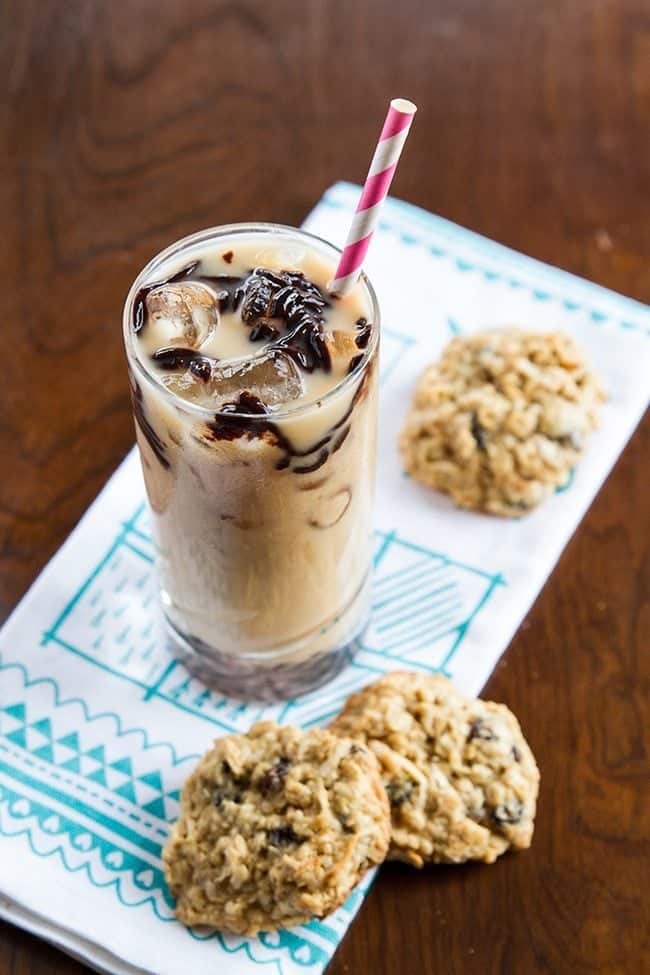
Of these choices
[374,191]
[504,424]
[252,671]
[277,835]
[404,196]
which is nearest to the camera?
[374,191]

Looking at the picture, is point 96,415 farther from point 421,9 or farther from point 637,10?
point 637,10

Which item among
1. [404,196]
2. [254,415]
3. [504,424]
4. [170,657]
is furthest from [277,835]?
[404,196]

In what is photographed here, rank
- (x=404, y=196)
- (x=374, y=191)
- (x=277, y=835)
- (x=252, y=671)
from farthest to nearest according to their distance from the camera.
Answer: (x=404, y=196)
(x=252, y=671)
(x=277, y=835)
(x=374, y=191)

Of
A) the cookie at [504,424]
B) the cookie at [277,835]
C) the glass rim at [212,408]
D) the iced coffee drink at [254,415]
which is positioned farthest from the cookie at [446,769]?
the glass rim at [212,408]

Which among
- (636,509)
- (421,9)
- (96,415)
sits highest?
(421,9)

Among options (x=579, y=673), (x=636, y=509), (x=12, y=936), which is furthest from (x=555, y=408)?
(x=12, y=936)

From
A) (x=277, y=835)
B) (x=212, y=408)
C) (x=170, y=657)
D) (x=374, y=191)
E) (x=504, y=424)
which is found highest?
(x=374, y=191)

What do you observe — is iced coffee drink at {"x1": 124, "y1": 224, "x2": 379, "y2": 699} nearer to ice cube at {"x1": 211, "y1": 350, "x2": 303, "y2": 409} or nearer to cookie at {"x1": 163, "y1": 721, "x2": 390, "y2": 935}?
ice cube at {"x1": 211, "y1": 350, "x2": 303, "y2": 409}

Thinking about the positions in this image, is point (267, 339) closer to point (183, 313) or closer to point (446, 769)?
point (183, 313)
